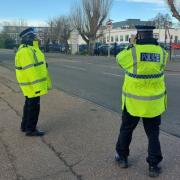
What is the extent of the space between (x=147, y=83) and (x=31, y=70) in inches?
91.7

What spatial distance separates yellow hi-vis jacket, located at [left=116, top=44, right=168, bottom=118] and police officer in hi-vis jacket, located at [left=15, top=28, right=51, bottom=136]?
204 centimetres

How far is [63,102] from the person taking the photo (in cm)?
1001

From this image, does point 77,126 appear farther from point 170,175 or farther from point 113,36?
point 113,36

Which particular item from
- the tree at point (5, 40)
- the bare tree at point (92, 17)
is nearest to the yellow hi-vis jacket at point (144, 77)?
the bare tree at point (92, 17)

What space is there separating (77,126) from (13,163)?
2.14 meters

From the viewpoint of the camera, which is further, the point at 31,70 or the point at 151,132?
the point at 31,70

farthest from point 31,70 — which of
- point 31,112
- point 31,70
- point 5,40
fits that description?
point 5,40

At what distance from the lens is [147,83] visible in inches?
177

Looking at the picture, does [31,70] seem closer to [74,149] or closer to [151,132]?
[74,149]

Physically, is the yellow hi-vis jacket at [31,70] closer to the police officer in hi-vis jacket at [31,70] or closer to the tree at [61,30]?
the police officer in hi-vis jacket at [31,70]

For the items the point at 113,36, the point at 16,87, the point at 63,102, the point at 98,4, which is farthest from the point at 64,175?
the point at 113,36

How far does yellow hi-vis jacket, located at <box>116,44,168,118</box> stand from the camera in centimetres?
446

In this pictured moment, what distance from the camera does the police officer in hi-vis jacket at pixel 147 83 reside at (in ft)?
14.7

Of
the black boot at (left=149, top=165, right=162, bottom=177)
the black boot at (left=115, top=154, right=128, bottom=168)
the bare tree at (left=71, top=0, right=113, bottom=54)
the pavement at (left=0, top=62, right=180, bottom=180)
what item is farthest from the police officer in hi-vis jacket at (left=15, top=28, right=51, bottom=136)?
the bare tree at (left=71, top=0, right=113, bottom=54)
